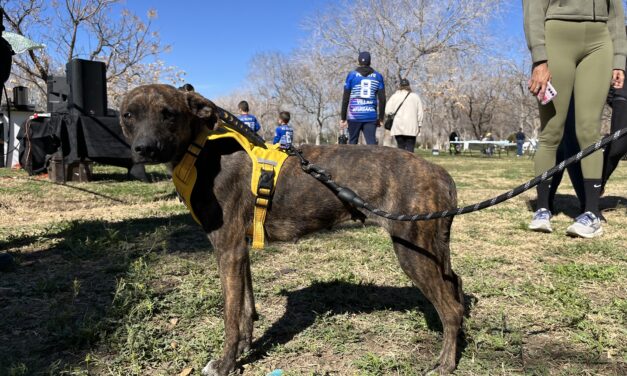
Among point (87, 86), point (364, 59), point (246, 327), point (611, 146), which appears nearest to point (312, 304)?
point (246, 327)

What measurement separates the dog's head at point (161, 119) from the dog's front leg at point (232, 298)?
0.63m

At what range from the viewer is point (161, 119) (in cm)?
233

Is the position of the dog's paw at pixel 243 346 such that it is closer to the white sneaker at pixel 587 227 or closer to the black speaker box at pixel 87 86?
the white sneaker at pixel 587 227

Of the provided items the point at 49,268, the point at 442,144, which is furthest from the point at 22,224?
the point at 442,144

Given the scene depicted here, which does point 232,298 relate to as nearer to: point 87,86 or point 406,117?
point 406,117

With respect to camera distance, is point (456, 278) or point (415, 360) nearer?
point (415, 360)

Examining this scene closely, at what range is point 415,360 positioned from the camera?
95.0 inches

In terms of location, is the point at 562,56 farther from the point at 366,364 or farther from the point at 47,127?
the point at 47,127

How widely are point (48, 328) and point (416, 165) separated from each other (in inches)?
98.2

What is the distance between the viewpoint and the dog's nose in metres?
2.21

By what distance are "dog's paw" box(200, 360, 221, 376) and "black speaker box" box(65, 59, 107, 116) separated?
9228mm

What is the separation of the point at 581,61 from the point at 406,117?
18.0ft

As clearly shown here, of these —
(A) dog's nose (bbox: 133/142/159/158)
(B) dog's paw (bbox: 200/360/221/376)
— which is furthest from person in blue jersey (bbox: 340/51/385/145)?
(B) dog's paw (bbox: 200/360/221/376)

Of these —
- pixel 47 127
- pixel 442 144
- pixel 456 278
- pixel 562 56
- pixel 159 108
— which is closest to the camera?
pixel 159 108
